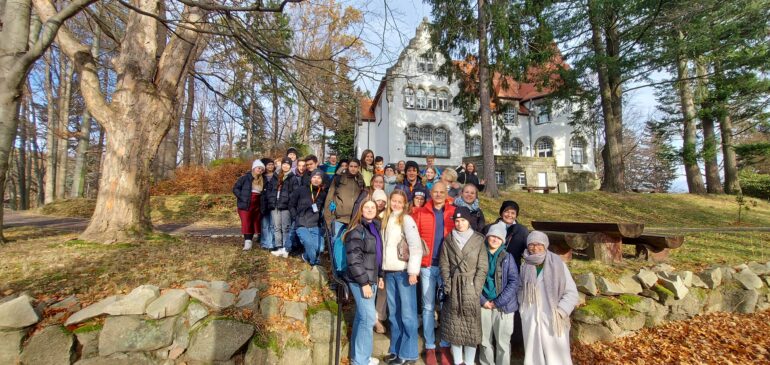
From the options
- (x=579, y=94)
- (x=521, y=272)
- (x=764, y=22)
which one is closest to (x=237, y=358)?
(x=521, y=272)

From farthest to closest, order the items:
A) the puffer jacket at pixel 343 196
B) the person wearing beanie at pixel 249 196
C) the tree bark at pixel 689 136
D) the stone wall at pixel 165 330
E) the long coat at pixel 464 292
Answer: the tree bark at pixel 689 136, the person wearing beanie at pixel 249 196, the puffer jacket at pixel 343 196, the long coat at pixel 464 292, the stone wall at pixel 165 330

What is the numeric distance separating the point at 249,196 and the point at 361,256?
3.10 meters

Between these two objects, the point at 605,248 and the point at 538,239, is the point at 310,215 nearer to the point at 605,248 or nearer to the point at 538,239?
the point at 538,239

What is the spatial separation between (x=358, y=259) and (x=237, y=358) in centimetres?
157

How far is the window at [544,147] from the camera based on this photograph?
99.9 ft

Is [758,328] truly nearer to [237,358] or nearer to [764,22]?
[237,358]

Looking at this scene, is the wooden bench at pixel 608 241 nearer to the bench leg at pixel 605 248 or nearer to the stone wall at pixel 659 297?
the bench leg at pixel 605 248

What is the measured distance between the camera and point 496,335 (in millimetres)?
3756

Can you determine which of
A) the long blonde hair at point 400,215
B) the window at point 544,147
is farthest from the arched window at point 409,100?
the long blonde hair at point 400,215

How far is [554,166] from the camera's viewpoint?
2647 centimetres

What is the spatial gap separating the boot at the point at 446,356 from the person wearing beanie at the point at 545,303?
0.77 meters

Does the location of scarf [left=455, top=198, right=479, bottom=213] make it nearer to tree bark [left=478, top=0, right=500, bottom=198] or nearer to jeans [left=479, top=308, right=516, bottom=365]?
jeans [left=479, top=308, right=516, bottom=365]

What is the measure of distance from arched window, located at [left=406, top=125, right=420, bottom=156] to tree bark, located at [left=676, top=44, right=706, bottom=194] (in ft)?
53.9

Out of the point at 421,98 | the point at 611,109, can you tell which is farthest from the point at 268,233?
the point at 421,98
